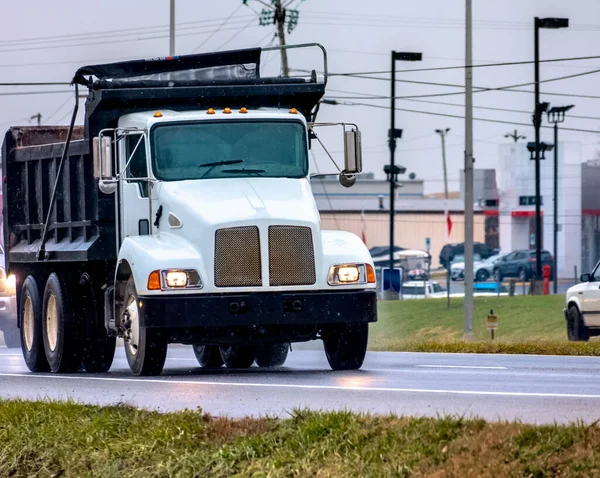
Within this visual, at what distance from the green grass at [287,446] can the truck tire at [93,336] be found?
21.6 ft

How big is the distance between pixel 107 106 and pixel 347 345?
3796 millimetres

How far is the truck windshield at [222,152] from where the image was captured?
1628cm

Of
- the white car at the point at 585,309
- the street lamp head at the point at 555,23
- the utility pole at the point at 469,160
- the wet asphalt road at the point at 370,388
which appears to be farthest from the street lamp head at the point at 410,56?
the wet asphalt road at the point at 370,388

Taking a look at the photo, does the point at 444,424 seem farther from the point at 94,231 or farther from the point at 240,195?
the point at 94,231

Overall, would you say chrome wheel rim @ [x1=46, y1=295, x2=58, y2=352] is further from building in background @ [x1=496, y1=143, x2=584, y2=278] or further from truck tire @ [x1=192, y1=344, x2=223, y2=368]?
building in background @ [x1=496, y1=143, x2=584, y2=278]

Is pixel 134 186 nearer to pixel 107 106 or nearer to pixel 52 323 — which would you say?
pixel 107 106

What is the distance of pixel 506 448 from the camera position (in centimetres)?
830

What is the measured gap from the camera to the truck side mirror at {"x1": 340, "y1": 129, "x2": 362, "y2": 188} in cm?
1644

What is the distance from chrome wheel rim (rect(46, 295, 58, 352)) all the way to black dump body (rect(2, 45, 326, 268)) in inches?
21.9

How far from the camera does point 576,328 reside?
28.6 metres

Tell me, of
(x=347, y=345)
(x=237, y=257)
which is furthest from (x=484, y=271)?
(x=237, y=257)

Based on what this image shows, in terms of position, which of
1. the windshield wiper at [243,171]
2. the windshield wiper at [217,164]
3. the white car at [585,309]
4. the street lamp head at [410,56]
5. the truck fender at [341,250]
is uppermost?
the street lamp head at [410,56]

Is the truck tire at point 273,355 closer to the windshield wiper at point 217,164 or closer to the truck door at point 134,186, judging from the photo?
the truck door at point 134,186

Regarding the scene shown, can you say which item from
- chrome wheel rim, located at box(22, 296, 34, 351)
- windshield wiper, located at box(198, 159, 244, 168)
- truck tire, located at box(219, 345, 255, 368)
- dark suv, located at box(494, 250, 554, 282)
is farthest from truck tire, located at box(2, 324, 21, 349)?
dark suv, located at box(494, 250, 554, 282)
